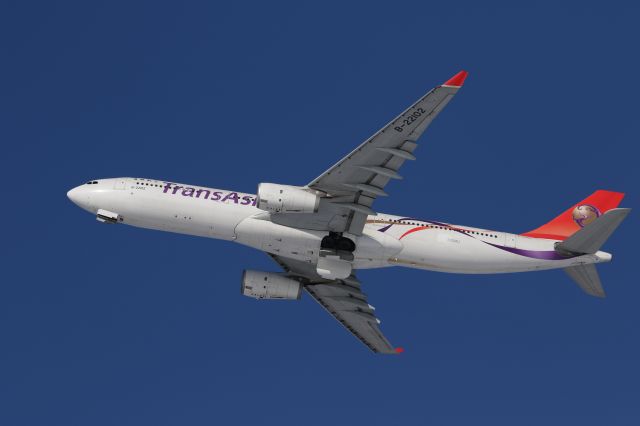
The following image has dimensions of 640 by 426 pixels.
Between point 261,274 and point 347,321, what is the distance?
8186mm

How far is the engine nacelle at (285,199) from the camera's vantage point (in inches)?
2223

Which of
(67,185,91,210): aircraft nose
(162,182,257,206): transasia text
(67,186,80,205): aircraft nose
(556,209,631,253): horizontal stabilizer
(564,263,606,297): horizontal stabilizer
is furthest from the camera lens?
(564,263,606,297): horizontal stabilizer

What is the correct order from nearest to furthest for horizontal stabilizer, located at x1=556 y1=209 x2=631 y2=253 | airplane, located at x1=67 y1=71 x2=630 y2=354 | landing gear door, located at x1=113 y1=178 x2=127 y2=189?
airplane, located at x1=67 y1=71 x2=630 y2=354
horizontal stabilizer, located at x1=556 y1=209 x2=631 y2=253
landing gear door, located at x1=113 y1=178 x2=127 y2=189

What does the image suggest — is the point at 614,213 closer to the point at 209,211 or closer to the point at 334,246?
the point at 334,246

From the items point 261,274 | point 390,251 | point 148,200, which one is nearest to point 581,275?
point 390,251

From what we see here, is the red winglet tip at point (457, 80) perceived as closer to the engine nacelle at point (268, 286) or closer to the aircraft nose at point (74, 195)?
the engine nacelle at point (268, 286)

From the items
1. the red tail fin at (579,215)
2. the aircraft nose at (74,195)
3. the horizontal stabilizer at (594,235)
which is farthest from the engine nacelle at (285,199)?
the horizontal stabilizer at (594,235)

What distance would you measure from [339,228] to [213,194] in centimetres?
826

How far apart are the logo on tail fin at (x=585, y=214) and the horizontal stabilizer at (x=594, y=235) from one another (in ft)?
14.1

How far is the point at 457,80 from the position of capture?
49500 mm

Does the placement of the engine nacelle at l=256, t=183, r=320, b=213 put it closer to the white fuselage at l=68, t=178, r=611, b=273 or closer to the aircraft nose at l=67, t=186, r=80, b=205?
the white fuselage at l=68, t=178, r=611, b=273

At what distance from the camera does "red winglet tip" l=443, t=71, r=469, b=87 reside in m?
49.3

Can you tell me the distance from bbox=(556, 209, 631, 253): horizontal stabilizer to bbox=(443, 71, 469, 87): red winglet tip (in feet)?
46.8

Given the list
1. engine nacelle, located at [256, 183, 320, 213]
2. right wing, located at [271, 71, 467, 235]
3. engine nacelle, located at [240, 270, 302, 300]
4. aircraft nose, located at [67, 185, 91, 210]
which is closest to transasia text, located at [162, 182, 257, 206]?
right wing, located at [271, 71, 467, 235]
